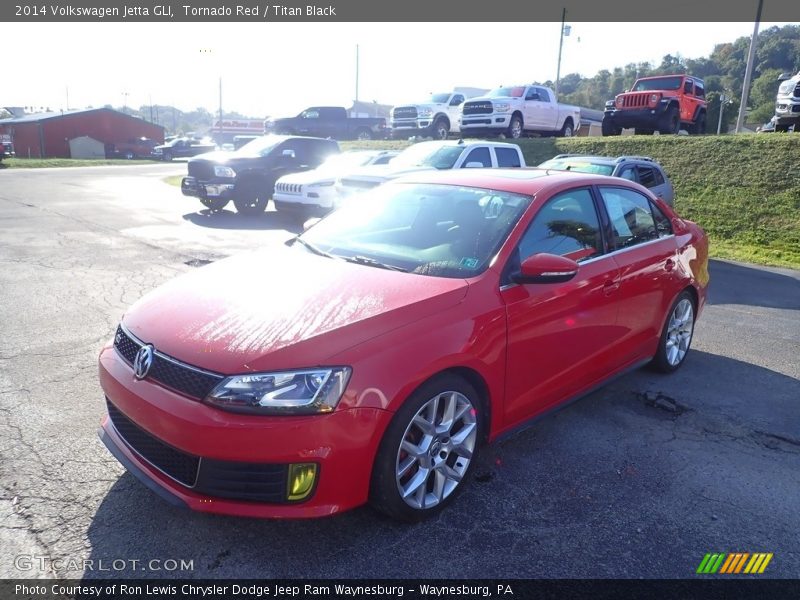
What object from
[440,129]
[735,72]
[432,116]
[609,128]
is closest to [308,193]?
[609,128]

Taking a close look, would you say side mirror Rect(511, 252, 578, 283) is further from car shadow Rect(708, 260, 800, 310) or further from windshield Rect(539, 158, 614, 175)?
windshield Rect(539, 158, 614, 175)

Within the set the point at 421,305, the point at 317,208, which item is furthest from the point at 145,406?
the point at 317,208

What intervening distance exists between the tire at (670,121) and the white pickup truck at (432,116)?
7921 millimetres

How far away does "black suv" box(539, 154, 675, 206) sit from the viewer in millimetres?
10070

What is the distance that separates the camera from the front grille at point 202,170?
1434 centimetres

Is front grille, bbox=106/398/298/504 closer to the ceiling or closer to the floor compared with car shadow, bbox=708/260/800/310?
closer to the ceiling

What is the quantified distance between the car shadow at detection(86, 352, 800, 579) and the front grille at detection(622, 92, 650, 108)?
54.3 ft

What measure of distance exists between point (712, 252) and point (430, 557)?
11.3 metres

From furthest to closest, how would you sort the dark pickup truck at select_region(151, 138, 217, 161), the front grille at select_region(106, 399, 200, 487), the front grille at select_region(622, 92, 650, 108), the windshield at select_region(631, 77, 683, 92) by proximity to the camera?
the dark pickup truck at select_region(151, 138, 217, 161)
the windshield at select_region(631, 77, 683, 92)
the front grille at select_region(622, 92, 650, 108)
the front grille at select_region(106, 399, 200, 487)

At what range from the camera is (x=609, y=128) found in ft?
63.2

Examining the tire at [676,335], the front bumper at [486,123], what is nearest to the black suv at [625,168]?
the tire at [676,335]

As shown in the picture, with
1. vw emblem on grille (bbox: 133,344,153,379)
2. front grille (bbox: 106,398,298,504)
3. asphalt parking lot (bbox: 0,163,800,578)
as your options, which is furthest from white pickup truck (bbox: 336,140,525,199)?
front grille (bbox: 106,398,298,504)

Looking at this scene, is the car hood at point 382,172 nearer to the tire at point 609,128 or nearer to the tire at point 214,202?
the tire at point 214,202

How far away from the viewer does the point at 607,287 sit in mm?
4020
